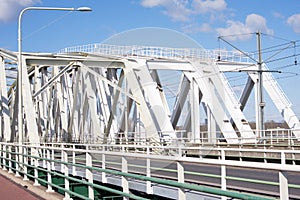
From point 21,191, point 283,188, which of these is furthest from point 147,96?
point 283,188

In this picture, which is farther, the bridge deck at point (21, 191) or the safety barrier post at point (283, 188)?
the bridge deck at point (21, 191)

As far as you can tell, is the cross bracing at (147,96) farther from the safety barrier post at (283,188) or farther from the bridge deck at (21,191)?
the safety barrier post at (283,188)

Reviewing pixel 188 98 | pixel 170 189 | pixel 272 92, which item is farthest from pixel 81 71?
pixel 170 189

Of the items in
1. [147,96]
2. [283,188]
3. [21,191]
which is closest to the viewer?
[283,188]

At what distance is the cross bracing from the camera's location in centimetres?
3662

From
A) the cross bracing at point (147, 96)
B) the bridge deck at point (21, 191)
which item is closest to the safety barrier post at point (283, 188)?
the bridge deck at point (21, 191)

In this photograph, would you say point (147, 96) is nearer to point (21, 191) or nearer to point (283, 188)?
point (21, 191)

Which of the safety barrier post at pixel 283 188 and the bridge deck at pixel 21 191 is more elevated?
the safety barrier post at pixel 283 188

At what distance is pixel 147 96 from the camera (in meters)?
38.0

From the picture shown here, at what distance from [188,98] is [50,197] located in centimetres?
3041

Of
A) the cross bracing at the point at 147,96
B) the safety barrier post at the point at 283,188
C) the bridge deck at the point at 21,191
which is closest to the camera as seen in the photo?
the safety barrier post at the point at 283,188

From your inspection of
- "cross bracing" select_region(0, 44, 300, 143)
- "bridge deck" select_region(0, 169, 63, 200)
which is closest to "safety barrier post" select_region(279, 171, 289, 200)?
"bridge deck" select_region(0, 169, 63, 200)

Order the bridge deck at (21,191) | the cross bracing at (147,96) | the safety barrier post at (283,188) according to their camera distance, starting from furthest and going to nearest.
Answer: the cross bracing at (147,96) → the bridge deck at (21,191) → the safety barrier post at (283,188)

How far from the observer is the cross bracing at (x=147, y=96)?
120 ft
